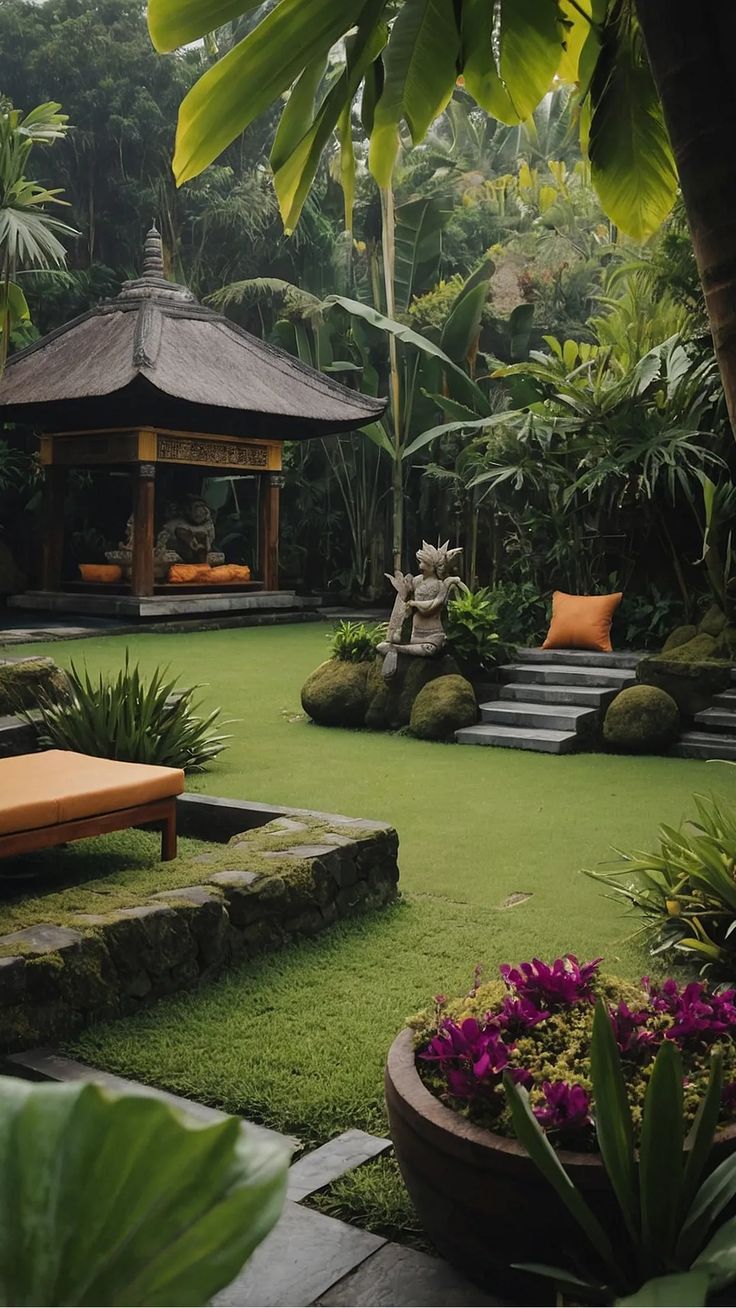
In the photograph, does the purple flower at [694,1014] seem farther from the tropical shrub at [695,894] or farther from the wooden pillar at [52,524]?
the wooden pillar at [52,524]

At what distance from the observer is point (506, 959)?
3.58 metres

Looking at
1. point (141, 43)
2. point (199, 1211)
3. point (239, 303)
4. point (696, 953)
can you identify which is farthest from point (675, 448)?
point (141, 43)

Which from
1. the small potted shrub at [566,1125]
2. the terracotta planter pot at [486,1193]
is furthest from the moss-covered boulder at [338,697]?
the terracotta planter pot at [486,1193]

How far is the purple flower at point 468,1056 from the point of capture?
1919mm

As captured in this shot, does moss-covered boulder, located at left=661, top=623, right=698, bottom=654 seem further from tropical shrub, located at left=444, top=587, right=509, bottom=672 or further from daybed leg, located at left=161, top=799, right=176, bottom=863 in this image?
daybed leg, located at left=161, top=799, right=176, bottom=863

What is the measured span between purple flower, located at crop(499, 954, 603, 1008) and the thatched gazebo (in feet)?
36.2

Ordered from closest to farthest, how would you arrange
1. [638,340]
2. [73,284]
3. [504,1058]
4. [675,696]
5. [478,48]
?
[478,48] < [504,1058] < [675,696] < [638,340] < [73,284]

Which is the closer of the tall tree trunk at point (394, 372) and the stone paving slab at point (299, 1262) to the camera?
the stone paving slab at point (299, 1262)

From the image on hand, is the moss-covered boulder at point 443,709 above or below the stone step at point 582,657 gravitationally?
below

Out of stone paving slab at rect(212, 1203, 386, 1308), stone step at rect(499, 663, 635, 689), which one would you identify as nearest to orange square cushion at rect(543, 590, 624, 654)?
stone step at rect(499, 663, 635, 689)

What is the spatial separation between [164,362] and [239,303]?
6.73 metres

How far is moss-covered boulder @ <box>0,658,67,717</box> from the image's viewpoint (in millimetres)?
5605

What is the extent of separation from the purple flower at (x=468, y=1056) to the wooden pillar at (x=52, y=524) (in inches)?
513

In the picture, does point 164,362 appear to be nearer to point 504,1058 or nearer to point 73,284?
point 73,284
